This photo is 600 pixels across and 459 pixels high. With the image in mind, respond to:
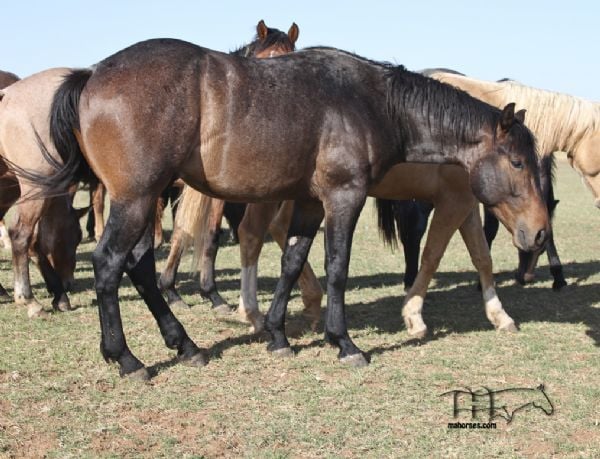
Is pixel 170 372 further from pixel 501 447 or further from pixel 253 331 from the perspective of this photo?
pixel 501 447

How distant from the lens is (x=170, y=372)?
533 cm

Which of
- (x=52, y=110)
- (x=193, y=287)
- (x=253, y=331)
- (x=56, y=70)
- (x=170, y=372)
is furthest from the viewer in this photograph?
(x=193, y=287)

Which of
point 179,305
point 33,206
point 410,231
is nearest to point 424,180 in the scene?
point 410,231

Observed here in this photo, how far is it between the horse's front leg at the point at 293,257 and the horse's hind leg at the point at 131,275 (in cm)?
64

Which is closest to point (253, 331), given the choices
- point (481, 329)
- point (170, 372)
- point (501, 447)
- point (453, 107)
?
point (170, 372)

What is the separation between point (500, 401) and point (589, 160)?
379cm

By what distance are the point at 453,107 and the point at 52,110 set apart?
2.68m

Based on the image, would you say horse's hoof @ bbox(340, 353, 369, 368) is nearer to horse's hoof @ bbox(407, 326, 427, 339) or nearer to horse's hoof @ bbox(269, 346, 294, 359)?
horse's hoof @ bbox(269, 346, 294, 359)

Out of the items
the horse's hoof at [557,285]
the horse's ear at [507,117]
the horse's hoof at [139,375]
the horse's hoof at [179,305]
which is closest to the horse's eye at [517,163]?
the horse's ear at [507,117]

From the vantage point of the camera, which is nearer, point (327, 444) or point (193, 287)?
point (327, 444)

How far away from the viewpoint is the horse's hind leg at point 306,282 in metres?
6.71

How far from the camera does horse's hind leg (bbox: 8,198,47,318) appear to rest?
22.7ft

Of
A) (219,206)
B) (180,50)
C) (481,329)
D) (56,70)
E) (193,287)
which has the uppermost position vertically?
(180,50)

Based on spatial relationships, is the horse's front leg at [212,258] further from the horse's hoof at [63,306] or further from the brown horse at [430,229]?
the horse's hoof at [63,306]
